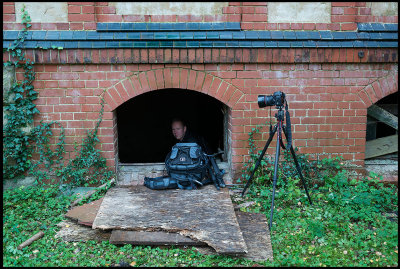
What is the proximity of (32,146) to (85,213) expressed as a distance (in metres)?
1.43

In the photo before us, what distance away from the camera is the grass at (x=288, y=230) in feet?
12.2

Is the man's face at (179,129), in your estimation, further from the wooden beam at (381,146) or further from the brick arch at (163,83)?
the wooden beam at (381,146)

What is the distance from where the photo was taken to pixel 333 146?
17.9ft

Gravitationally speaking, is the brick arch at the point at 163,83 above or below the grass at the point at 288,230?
above

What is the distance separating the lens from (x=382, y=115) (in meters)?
5.95

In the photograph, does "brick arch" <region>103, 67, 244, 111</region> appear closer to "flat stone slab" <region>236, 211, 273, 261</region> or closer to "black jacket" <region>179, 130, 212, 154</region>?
"black jacket" <region>179, 130, 212, 154</region>

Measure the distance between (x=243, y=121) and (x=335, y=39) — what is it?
5.50 feet

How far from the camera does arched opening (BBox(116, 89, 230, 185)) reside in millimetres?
8680

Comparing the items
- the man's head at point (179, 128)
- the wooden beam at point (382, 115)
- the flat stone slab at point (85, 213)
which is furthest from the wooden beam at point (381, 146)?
the flat stone slab at point (85, 213)

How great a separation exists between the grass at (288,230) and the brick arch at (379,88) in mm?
1125

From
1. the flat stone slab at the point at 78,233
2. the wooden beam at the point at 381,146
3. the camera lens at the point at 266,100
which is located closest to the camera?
the flat stone slab at the point at 78,233

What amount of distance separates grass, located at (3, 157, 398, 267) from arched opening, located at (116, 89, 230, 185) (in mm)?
3421

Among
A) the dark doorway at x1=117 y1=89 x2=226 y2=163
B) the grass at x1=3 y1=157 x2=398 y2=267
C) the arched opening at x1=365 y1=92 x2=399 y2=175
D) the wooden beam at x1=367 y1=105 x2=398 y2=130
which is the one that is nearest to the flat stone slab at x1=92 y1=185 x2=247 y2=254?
the grass at x1=3 y1=157 x2=398 y2=267

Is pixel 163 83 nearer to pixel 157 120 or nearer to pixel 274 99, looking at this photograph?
pixel 274 99
